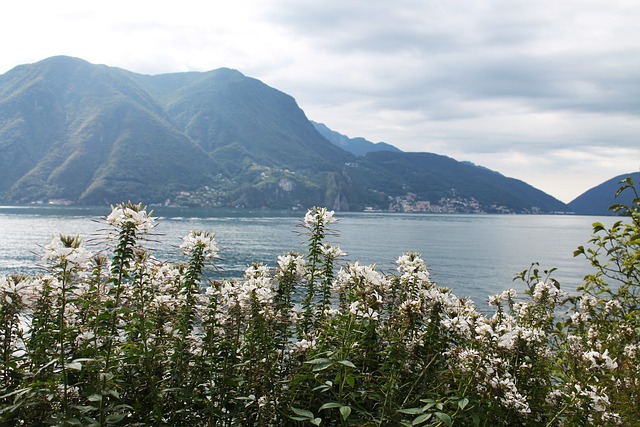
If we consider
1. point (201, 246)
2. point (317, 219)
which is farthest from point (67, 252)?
point (317, 219)

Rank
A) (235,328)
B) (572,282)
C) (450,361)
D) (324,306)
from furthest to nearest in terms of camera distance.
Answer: (572,282)
(324,306)
(235,328)
(450,361)

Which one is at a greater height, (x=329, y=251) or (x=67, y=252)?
(x=67, y=252)

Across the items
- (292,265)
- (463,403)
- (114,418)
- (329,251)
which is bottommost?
(114,418)

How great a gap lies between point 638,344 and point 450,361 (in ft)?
9.80

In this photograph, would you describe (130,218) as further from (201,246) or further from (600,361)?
(600,361)

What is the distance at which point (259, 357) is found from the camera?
4922 mm

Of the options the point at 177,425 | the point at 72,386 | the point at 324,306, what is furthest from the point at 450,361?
the point at 72,386

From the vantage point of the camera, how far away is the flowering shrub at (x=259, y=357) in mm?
3977

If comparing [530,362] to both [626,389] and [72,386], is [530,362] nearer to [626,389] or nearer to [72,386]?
[626,389]

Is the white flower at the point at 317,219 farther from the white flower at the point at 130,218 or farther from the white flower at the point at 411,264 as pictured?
the white flower at the point at 130,218

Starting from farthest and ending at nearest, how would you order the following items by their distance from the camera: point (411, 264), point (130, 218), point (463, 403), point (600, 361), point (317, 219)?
point (317, 219)
point (411, 264)
point (600, 361)
point (130, 218)
point (463, 403)

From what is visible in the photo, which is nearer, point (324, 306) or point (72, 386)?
point (72, 386)

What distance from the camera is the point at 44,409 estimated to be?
3.84 metres

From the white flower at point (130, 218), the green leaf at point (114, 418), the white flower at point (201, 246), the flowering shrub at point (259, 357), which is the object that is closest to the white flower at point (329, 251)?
the flowering shrub at point (259, 357)
